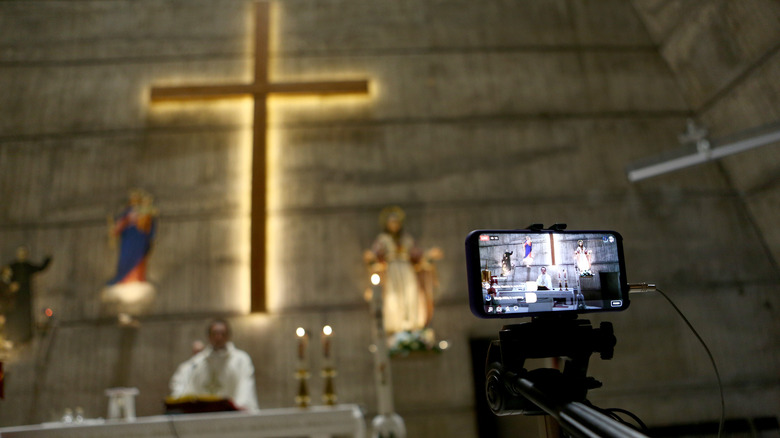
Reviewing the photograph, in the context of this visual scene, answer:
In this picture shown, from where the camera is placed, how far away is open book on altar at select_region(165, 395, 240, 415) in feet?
11.5

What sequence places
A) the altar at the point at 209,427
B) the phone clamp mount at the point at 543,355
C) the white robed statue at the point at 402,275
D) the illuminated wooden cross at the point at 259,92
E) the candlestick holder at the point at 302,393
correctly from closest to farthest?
the phone clamp mount at the point at 543,355, the altar at the point at 209,427, the candlestick holder at the point at 302,393, the white robed statue at the point at 402,275, the illuminated wooden cross at the point at 259,92

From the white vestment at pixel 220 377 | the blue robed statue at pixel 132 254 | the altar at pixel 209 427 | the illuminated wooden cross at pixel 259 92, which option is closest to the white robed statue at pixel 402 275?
the illuminated wooden cross at pixel 259 92

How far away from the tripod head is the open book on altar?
287 cm

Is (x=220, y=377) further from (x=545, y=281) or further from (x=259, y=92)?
(x=545, y=281)

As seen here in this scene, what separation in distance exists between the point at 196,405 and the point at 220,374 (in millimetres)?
1263

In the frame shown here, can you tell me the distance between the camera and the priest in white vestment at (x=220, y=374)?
184 inches

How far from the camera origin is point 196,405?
352 cm

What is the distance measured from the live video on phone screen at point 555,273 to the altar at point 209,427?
254cm

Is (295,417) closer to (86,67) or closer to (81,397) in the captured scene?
(81,397)

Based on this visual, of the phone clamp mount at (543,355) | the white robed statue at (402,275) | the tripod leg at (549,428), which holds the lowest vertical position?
the tripod leg at (549,428)

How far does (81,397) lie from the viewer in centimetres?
502

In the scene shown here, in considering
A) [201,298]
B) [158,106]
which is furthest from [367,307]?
[158,106]

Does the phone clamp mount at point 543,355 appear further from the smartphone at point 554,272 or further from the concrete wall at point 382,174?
the concrete wall at point 382,174

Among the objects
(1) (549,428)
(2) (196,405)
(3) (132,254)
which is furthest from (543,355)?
(3) (132,254)
